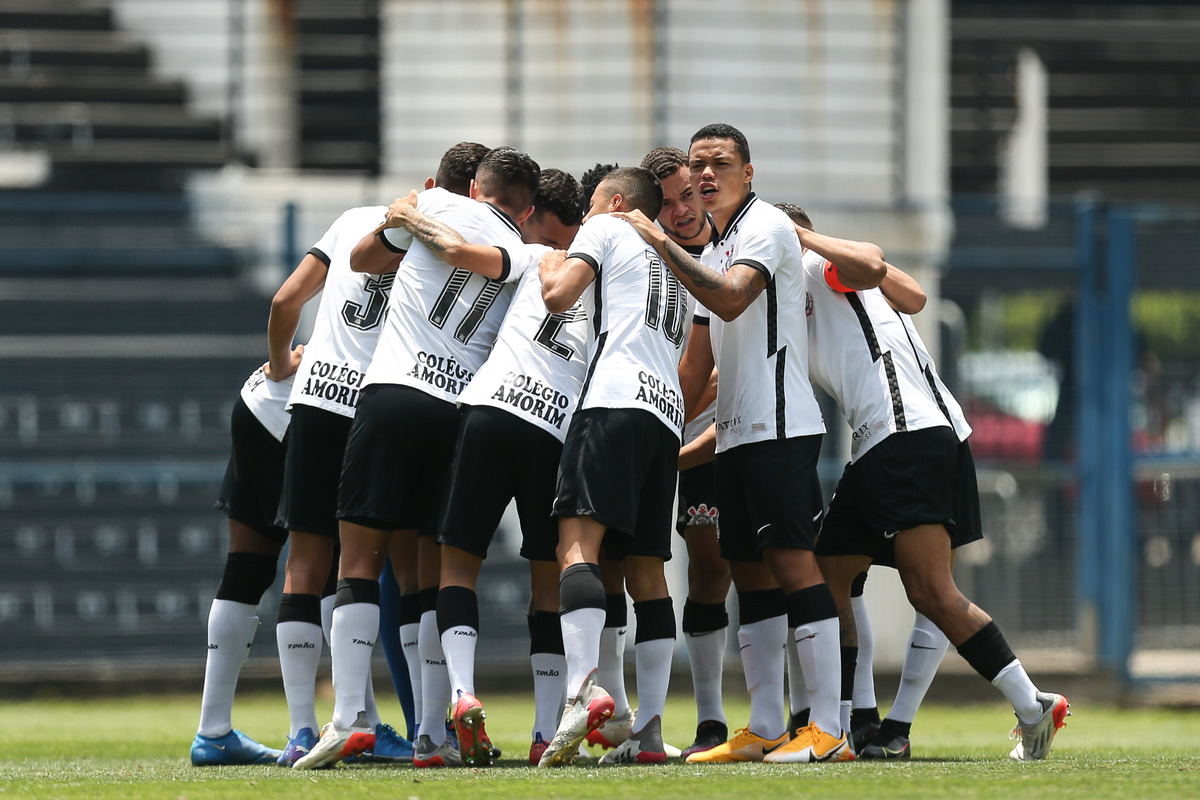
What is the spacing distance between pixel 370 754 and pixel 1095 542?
20.2ft

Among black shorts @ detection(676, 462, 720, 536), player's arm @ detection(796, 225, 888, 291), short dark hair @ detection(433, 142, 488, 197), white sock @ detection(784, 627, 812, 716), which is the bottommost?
white sock @ detection(784, 627, 812, 716)

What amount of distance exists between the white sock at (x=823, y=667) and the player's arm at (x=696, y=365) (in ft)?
3.58

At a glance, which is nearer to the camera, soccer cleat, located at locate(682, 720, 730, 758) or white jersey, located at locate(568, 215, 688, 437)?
white jersey, located at locate(568, 215, 688, 437)

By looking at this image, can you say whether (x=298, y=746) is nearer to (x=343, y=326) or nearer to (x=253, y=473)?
(x=253, y=473)

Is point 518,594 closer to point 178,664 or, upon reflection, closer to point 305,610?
point 178,664

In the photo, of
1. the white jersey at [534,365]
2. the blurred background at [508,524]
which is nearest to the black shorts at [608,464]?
the white jersey at [534,365]

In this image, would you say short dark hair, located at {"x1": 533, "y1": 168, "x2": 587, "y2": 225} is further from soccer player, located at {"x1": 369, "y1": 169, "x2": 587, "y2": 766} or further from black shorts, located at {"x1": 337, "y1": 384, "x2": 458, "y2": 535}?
Result: black shorts, located at {"x1": 337, "y1": 384, "x2": 458, "y2": 535}

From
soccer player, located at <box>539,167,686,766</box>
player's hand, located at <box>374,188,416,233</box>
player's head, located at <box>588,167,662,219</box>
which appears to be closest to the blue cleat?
soccer player, located at <box>539,167,686,766</box>

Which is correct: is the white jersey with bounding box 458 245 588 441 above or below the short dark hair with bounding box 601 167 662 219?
below

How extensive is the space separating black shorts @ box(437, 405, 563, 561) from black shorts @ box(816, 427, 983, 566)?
46.4 inches

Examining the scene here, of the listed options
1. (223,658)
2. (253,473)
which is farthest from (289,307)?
(223,658)

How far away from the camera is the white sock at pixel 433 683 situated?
5.61 metres

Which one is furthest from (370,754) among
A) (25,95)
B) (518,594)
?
(25,95)

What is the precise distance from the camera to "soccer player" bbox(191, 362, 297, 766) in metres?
6.06
